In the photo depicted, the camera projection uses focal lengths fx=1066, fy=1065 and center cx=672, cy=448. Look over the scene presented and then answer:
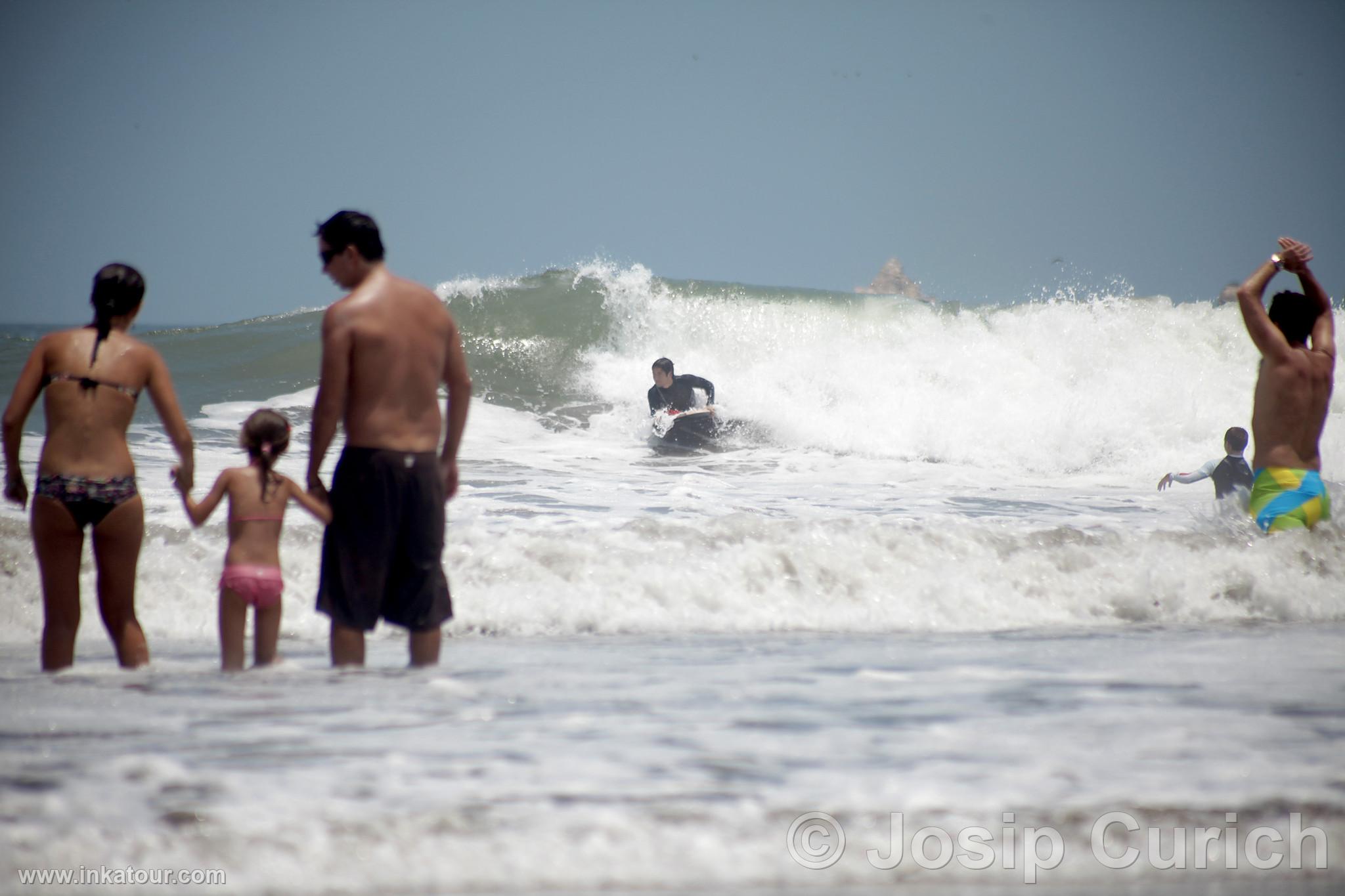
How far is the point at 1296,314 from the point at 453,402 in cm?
372

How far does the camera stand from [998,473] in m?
11.5

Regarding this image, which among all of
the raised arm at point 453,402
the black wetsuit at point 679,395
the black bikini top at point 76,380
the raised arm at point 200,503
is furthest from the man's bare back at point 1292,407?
the black wetsuit at point 679,395

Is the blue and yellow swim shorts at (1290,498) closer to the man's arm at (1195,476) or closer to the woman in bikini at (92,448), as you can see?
the man's arm at (1195,476)

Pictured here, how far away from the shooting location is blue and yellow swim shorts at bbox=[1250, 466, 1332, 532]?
473 cm

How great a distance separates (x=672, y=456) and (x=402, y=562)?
8173mm

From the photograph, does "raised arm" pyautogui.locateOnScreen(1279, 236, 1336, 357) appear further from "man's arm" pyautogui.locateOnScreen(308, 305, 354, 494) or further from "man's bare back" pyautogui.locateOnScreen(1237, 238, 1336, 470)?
"man's arm" pyautogui.locateOnScreen(308, 305, 354, 494)

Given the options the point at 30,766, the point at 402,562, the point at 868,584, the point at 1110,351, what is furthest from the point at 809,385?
the point at 30,766

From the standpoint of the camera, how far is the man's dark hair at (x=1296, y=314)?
471 cm

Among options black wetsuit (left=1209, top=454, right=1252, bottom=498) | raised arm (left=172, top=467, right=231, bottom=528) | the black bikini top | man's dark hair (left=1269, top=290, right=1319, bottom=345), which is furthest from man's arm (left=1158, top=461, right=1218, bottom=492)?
the black bikini top

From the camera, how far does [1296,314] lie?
15.5 feet

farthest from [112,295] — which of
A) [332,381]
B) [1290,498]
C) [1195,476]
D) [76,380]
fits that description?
[1195,476]

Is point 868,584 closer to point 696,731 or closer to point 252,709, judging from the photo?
point 696,731

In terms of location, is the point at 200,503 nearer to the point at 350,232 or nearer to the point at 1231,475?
the point at 350,232

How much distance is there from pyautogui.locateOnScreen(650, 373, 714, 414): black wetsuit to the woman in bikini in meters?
8.40
